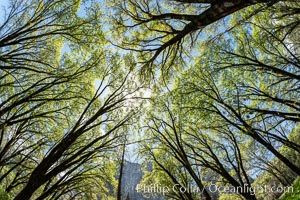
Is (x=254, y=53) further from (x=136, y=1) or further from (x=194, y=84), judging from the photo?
(x=136, y=1)

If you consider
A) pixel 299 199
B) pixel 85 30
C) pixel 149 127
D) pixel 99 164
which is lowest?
pixel 299 199

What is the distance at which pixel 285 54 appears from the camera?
10750 millimetres

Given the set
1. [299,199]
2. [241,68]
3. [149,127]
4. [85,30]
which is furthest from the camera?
[149,127]

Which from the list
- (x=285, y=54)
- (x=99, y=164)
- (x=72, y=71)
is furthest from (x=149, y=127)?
(x=285, y=54)

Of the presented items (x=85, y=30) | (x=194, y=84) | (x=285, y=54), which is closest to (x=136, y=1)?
(x=85, y=30)

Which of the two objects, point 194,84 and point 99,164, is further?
point 99,164

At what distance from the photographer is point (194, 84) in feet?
43.4

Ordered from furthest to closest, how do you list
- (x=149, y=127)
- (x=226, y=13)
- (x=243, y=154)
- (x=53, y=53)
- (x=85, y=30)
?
(x=243, y=154)
(x=149, y=127)
(x=53, y=53)
(x=85, y=30)
(x=226, y=13)

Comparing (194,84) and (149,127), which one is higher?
(194,84)

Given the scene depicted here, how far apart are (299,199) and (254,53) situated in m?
8.00

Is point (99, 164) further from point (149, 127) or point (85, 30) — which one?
point (85, 30)

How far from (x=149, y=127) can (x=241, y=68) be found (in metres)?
6.23

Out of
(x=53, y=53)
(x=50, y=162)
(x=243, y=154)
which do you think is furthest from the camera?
(x=243, y=154)

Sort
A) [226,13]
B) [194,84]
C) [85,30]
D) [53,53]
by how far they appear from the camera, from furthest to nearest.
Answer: [194,84] → [53,53] → [85,30] → [226,13]
